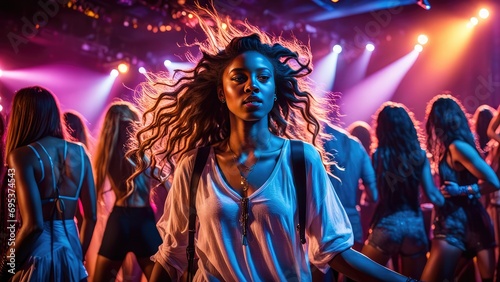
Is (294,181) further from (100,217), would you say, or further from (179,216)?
(100,217)

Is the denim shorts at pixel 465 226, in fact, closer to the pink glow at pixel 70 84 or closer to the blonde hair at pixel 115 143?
the blonde hair at pixel 115 143

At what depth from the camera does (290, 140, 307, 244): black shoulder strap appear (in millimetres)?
2080

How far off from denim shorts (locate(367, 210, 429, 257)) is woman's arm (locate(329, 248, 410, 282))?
2673mm

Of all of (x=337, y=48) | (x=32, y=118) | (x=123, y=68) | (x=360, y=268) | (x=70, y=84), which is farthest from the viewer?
(x=70, y=84)

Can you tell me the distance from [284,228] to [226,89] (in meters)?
0.68

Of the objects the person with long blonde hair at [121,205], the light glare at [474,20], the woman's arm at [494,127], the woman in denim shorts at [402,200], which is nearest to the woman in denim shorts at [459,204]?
the woman in denim shorts at [402,200]

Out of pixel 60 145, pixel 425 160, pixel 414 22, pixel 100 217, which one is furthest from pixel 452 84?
pixel 60 145

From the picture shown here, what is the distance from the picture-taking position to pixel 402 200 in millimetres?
4609

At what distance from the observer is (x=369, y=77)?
Result: 1290cm

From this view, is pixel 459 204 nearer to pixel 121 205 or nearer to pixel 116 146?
pixel 121 205

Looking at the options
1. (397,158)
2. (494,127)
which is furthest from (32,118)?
(494,127)

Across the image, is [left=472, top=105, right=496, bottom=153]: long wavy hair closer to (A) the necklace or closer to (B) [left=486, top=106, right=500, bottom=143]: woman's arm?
(B) [left=486, top=106, right=500, bottom=143]: woman's arm

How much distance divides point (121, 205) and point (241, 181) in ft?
A: 9.08

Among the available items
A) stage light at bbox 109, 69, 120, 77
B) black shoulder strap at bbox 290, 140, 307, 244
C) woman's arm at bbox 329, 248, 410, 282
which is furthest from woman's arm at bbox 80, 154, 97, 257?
stage light at bbox 109, 69, 120, 77
